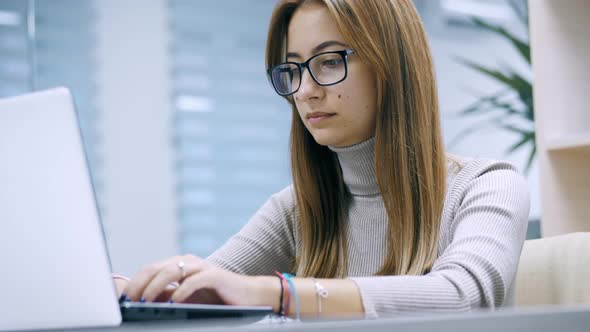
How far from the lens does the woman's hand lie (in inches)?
28.3

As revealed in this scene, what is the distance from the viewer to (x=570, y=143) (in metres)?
1.57

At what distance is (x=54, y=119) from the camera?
23.3 inches

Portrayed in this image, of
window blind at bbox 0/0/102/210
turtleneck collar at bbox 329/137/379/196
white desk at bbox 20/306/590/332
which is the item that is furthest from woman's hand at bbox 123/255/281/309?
window blind at bbox 0/0/102/210

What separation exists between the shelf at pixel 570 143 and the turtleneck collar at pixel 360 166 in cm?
54

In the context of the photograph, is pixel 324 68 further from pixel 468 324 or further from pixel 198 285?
pixel 468 324

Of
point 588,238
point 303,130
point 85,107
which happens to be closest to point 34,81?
point 85,107

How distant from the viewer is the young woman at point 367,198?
79cm

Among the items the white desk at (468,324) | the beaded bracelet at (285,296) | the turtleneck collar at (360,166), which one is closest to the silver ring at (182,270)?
the beaded bracelet at (285,296)

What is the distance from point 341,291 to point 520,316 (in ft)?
1.16

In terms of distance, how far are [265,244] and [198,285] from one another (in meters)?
0.67

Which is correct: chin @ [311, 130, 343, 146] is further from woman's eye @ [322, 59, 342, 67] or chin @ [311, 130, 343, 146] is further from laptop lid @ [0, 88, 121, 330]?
laptop lid @ [0, 88, 121, 330]

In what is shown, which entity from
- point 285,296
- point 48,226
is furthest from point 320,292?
point 48,226

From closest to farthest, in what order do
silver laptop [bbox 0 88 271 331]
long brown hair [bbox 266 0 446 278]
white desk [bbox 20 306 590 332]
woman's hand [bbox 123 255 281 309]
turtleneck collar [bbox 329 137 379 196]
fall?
white desk [bbox 20 306 590 332], silver laptop [bbox 0 88 271 331], woman's hand [bbox 123 255 281 309], long brown hair [bbox 266 0 446 278], turtleneck collar [bbox 329 137 379 196]

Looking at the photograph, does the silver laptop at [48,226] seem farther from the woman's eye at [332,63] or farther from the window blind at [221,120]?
the window blind at [221,120]
